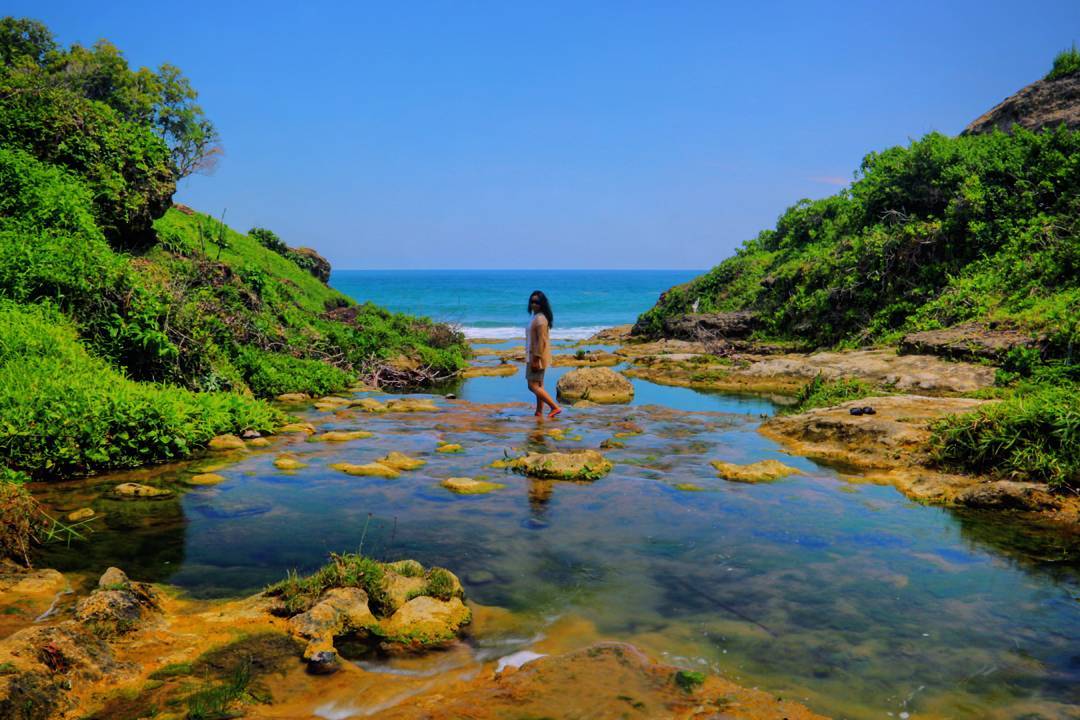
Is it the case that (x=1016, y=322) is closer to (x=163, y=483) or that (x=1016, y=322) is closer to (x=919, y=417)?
(x=919, y=417)

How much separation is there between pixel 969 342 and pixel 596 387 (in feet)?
27.0

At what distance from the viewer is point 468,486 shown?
884 cm

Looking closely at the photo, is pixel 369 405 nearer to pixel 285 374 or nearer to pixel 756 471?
pixel 285 374

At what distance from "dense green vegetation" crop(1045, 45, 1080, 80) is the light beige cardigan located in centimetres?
2217

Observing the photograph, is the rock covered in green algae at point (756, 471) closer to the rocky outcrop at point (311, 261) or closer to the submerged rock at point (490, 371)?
the submerged rock at point (490, 371)

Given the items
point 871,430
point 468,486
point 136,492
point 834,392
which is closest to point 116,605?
point 136,492

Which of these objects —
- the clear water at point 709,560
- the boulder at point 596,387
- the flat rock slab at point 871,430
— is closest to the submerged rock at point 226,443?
the clear water at point 709,560

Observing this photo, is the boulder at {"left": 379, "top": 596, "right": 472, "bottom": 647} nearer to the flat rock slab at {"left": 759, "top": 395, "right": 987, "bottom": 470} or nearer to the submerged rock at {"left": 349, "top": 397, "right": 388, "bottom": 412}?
the flat rock slab at {"left": 759, "top": 395, "right": 987, "bottom": 470}

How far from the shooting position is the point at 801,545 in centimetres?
703

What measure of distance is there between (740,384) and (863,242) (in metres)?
7.52

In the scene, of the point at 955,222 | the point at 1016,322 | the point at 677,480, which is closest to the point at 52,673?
the point at 677,480

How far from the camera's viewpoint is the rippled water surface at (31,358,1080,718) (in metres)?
4.73

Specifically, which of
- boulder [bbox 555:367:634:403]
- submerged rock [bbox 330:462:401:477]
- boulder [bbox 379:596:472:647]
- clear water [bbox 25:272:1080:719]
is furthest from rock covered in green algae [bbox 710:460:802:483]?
boulder [bbox 555:367:634:403]

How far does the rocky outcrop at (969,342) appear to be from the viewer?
13914 mm
